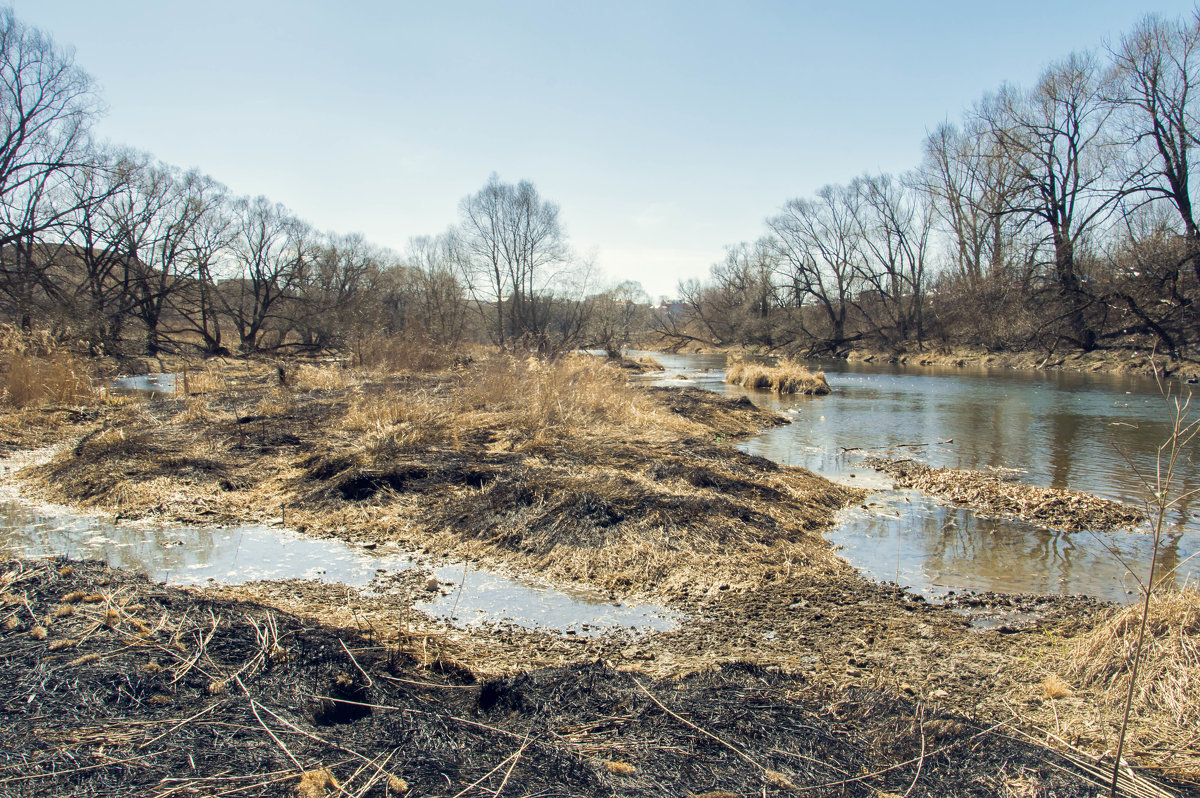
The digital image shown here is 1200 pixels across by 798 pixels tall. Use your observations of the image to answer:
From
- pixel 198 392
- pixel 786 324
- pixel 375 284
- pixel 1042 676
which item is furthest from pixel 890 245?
pixel 1042 676

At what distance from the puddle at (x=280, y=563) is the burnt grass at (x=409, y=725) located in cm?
105

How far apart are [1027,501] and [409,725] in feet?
23.5

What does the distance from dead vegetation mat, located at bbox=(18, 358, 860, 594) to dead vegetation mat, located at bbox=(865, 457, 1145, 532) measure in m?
1.27

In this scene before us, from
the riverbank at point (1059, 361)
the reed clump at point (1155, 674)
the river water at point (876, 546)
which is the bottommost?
the river water at point (876, 546)

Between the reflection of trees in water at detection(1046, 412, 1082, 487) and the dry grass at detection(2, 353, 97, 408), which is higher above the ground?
the dry grass at detection(2, 353, 97, 408)

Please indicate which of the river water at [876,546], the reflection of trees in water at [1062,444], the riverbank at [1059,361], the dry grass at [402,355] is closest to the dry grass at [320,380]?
the dry grass at [402,355]

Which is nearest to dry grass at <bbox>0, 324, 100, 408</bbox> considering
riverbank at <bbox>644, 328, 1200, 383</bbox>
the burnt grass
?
the burnt grass

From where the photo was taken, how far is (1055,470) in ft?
31.7

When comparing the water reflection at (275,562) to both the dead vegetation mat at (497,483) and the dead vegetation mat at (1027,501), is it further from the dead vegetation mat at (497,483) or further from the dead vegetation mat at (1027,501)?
the dead vegetation mat at (1027,501)

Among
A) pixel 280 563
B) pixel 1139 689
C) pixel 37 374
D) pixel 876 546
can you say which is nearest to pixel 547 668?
pixel 1139 689

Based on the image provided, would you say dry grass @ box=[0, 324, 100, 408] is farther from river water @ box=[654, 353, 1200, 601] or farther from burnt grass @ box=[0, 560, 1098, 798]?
river water @ box=[654, 353, 1200, 601]

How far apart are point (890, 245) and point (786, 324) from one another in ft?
30.3

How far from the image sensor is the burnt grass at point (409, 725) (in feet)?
7.32

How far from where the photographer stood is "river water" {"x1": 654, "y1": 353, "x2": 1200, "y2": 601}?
5418 millimetres
